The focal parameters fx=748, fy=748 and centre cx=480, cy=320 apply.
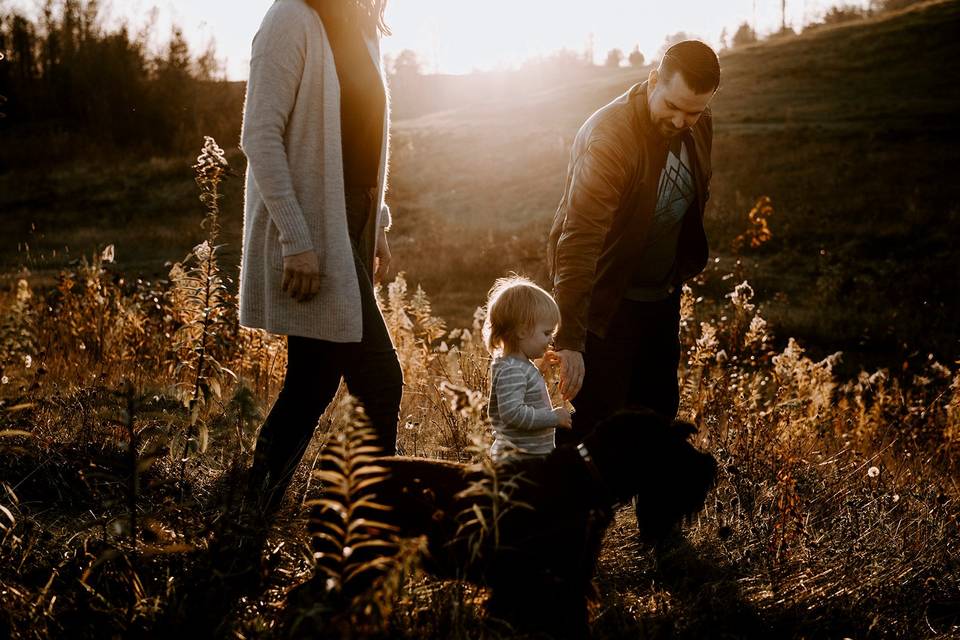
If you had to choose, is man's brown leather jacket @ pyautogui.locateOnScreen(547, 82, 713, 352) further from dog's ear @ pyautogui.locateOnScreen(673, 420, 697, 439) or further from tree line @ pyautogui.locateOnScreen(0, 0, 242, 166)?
tree line @ pyautogui.locateOnScreen(0, 0, 242, 166)

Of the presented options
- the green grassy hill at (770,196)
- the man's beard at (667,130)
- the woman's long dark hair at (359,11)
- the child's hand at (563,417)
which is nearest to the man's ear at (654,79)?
the man's beard at (667,130)

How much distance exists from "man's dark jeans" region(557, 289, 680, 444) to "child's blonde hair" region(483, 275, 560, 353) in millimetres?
441

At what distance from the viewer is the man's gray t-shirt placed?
10.9 ft

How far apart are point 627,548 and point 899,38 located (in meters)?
44.2

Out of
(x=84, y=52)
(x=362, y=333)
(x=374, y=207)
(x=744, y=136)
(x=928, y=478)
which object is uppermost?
(x=84, y=52)

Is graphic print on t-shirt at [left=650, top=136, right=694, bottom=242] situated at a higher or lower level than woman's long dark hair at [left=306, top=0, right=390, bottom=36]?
lower

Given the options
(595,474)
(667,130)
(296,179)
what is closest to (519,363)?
(595,474)

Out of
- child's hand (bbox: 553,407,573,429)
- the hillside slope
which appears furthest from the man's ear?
the hillside slope

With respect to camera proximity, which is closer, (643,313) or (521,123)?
(643,313)

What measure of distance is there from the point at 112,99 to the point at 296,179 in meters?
38.3

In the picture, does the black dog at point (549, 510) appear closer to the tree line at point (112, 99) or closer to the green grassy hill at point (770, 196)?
the green grassy hill at point (770, 196)

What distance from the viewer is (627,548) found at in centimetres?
319

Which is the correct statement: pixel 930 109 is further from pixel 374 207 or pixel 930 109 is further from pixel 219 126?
pixel 374 207

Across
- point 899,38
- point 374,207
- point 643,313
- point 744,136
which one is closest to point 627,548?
point 643,313
